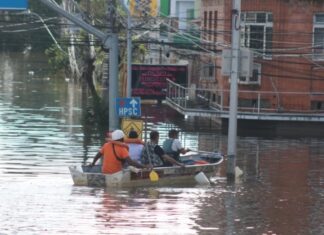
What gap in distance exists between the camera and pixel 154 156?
2308 cm

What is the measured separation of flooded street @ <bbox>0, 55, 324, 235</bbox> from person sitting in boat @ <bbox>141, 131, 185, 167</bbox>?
635 mm

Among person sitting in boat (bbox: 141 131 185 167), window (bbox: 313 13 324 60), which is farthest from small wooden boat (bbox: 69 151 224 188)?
window (bbox: 313 13 324 60)

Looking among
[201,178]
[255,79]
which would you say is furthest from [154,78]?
[201,178]

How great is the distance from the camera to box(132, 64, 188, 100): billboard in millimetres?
47312

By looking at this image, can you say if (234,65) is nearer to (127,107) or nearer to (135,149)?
(135,149)

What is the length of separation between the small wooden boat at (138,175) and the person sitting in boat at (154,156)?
0.22 m

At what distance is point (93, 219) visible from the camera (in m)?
17.5

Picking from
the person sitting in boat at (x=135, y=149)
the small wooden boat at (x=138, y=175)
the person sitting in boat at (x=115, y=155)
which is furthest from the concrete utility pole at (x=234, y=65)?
the person sitting in boat at (x=115, y=155)

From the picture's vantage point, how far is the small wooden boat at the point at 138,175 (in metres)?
22.1

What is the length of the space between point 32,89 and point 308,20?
2980 centimetres

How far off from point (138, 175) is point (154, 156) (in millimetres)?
948

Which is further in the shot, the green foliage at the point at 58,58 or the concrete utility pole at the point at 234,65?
the green foliage at the point at 58,58

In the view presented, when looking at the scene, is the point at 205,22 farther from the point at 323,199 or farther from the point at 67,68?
the point at 67,68

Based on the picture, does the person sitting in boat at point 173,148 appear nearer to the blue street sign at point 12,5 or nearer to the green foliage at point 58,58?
the blue street sign at point 12,5
